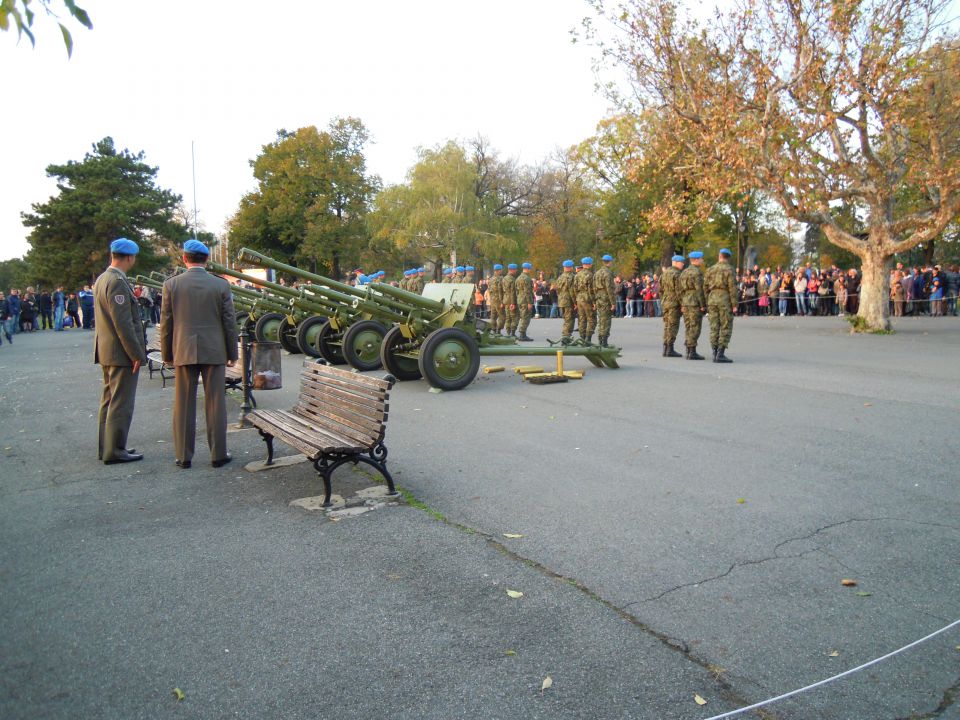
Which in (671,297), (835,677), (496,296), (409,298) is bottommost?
(835,677)

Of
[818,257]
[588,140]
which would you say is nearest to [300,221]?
[588,140]

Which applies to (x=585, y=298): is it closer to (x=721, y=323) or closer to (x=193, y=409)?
(x=721, y=323)

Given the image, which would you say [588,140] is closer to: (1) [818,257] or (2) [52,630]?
(1) [818,257]

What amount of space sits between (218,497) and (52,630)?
2053 mm

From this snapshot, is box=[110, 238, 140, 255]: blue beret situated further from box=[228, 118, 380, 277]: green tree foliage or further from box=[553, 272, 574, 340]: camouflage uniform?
box=[228, 118, 380, 277]: green tree foliage

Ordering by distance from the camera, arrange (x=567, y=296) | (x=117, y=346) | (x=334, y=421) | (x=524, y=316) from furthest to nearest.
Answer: (x=524, y=316) < (x=567, y=296) < (x=117, y=346) < (x=334, y=421)

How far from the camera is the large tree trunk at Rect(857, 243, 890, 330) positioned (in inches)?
790

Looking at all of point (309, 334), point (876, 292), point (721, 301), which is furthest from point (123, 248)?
point (876, 292)

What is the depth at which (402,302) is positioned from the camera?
11.4m

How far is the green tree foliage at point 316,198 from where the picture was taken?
53156 millimetres

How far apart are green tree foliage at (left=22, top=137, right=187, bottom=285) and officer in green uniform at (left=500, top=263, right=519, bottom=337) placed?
33624 millimetres

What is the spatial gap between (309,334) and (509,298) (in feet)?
21.5

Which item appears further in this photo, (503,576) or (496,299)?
(496,299)

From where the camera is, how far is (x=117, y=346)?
6543 millimetres
